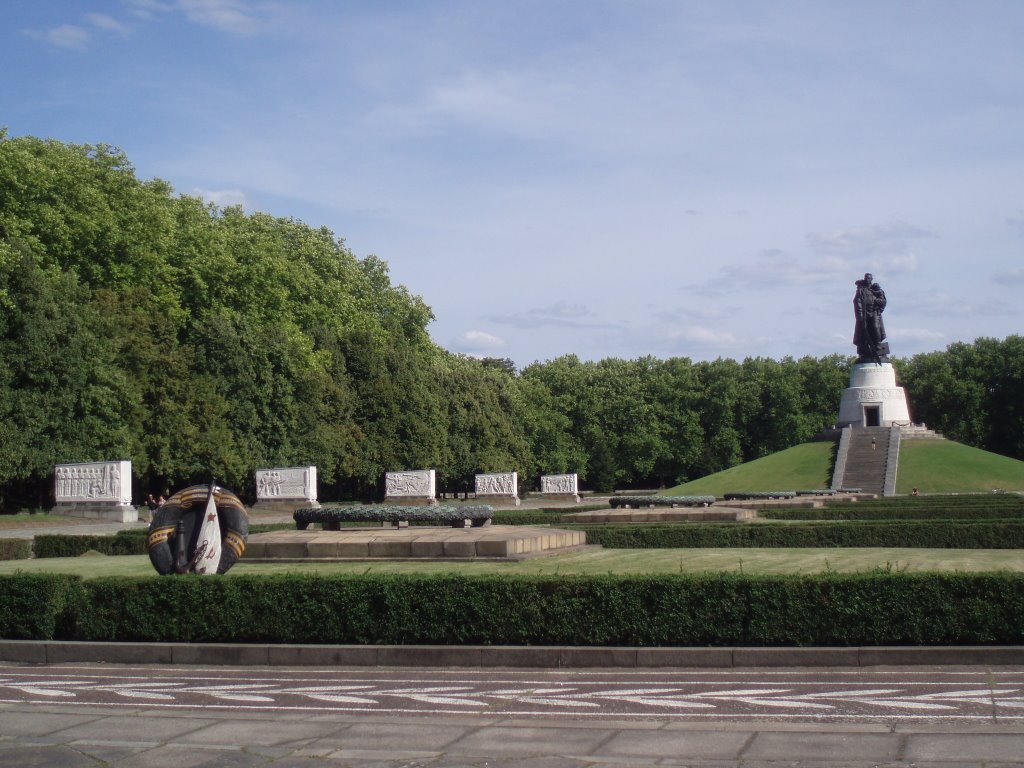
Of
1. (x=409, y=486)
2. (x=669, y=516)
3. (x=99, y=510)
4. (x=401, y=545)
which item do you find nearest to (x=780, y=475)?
(x=409, y=486)

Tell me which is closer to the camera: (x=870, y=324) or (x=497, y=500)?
(x=497, y=500)

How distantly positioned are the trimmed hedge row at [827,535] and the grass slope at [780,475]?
100 ft

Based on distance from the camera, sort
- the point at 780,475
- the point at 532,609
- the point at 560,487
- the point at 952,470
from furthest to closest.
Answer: the point at 560,487 < the point at 780,475 < the point at 952,470 < the point at 532,609

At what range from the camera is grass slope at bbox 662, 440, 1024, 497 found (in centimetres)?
5428

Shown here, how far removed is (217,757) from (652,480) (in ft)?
288

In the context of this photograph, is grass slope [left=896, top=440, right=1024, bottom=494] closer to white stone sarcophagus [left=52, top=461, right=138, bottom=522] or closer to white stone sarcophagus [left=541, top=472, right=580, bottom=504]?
white stone sarcophagus [left=541, top=472, right=580, bottom=504]

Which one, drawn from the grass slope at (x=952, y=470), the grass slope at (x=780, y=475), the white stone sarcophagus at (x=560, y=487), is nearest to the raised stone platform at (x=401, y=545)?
the grass slope at (x=780, y=475)

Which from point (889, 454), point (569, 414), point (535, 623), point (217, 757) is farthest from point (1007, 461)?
point (217, 757)

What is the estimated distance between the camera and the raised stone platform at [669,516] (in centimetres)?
3033

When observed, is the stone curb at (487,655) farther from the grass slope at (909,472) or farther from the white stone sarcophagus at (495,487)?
the white stone sarcophagus at (495,487)

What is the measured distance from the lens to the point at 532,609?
12.5 metres

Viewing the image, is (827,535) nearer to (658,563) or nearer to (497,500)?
(658,563)

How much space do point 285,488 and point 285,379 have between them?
7254mm

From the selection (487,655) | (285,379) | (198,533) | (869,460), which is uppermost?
(285,379)
